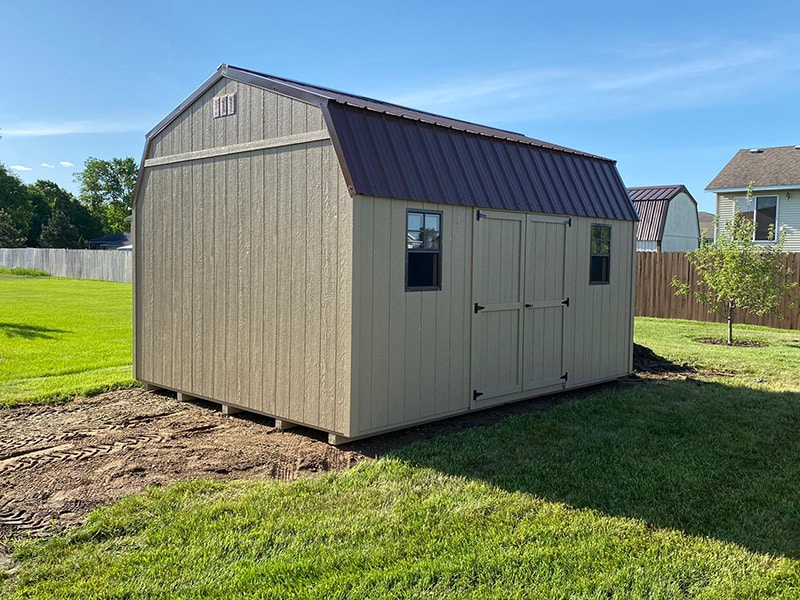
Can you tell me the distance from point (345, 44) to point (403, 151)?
398cm

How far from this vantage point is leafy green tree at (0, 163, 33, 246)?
53.8 metres

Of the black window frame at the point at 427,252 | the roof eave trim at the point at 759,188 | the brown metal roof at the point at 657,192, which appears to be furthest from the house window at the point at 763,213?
the black window frame at the point at 427,252

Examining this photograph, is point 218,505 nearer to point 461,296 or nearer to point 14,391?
point 461,296

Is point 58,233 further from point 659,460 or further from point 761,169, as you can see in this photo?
point 659,460

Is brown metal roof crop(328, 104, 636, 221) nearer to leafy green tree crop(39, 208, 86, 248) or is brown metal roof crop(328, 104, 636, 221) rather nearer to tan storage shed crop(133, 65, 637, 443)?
tan storage shed crop(133, 65, 637, 443)

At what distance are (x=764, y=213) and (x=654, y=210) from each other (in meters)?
9.11

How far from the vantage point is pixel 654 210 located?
29281 mm

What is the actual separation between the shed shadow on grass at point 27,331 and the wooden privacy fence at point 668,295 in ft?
41.0

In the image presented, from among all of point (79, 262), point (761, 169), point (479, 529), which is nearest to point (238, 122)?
point (479, 529)

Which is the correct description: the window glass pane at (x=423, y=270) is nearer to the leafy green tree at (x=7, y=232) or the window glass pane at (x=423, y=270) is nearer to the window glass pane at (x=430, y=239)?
the window glass pane at (x=430, y=239)

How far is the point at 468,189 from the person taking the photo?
20.2 feet

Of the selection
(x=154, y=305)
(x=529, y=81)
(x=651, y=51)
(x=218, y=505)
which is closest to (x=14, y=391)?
(x=154, y=305)

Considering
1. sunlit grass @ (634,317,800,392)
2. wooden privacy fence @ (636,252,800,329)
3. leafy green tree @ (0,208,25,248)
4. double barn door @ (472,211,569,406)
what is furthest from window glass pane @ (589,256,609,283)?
leafy green tree @ (0,208,25,248)

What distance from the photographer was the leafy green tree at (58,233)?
52.7 metres
